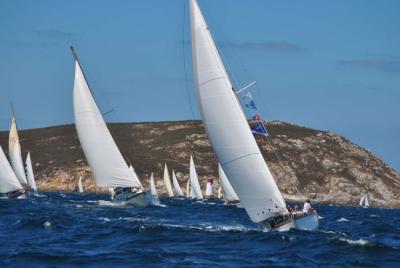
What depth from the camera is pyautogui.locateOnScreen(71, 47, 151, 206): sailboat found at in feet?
221

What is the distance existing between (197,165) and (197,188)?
124ft

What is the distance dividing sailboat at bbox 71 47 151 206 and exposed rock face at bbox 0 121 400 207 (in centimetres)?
8192

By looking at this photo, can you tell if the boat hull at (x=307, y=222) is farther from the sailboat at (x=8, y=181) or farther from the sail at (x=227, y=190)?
the sail at (x=227, y=190)

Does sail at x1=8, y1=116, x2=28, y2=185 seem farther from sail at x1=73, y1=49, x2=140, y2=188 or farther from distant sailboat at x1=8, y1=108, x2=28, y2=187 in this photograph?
sail at x1=73, y1=49, x2=140, y2=188

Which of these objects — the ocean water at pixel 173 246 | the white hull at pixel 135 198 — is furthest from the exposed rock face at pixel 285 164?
the ocean water at pixel 173 246

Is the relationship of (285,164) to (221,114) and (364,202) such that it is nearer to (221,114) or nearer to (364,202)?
(364,202)

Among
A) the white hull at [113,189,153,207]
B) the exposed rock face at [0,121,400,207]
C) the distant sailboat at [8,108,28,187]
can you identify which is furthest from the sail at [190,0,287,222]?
the exposed rock face at [0,121,400,207]

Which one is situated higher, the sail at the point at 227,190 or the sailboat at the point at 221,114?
the sailboat at the point at 221,114

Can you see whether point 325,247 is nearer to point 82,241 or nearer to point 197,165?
point 82,241

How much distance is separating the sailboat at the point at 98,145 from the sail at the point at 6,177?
11.6 metres

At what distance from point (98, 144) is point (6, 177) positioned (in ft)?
47.4

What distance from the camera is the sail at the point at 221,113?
129 feet

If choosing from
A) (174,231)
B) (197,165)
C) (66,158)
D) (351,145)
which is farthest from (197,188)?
(174,231)

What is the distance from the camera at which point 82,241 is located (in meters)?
37.8
